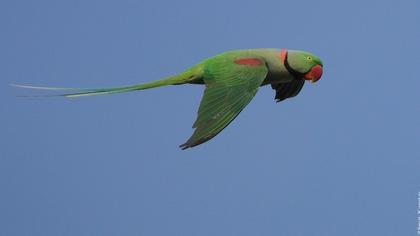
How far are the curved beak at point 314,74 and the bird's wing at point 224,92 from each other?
0.79 metres

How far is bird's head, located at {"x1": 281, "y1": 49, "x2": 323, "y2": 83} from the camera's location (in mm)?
10383

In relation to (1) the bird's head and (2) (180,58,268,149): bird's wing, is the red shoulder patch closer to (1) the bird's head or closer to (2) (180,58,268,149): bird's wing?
(2) (180,58,268,149): bird's wing

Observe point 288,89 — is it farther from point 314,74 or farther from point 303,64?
point 303,64

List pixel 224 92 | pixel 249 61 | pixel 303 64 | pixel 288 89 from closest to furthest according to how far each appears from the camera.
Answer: pixel 224 92
pixel 249 61
pixel 303 64
pixel 288 89

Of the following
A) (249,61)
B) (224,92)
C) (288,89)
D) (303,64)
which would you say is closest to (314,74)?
(303,64)

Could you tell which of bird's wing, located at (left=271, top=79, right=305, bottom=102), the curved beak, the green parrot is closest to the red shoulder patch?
the green parrot

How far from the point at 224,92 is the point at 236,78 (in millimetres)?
328

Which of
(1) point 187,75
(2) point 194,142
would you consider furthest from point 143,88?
(2) point 194,142

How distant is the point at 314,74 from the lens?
10.7 meters

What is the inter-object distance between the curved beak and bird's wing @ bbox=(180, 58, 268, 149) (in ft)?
2.60

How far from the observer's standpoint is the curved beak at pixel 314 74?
1064cm

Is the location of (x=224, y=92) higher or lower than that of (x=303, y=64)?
lower

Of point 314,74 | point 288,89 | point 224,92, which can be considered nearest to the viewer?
point 224,92

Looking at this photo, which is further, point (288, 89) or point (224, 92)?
point (288, 89)
